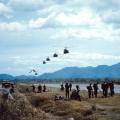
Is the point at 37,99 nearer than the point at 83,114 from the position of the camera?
A: No

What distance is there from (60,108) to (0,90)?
7714 millimetres

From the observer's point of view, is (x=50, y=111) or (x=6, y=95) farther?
(x=50, y=111)

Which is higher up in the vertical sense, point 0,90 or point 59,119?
point 0,90

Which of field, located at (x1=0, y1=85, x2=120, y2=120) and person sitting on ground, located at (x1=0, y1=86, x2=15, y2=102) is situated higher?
person sitting on ground, located at (x1=0, y1=86, x2=15, y2=102)

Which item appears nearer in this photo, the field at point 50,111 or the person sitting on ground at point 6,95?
the field at point 50,111

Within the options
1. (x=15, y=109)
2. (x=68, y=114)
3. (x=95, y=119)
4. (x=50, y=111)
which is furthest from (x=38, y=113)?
(x=50, y=111)

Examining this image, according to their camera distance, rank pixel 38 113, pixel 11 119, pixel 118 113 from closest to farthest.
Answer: pixel 11 119
pixel 38 113
pixel 118 113

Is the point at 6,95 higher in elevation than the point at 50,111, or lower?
higher

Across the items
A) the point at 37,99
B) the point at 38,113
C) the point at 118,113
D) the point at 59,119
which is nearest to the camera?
the point at 38,113

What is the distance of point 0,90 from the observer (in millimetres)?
27234

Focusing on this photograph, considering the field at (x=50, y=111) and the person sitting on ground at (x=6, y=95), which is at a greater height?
the person sitting on ground at (x=6, y=95)

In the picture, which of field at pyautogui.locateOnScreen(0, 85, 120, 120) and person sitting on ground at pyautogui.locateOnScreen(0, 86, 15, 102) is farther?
person sitting on ground at pyautogui.locateOnScreen(0, 86, 15, 102)

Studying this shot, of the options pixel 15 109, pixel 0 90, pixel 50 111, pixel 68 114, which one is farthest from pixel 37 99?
pixel 15 109

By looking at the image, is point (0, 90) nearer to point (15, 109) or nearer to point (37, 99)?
point (15, 109)
